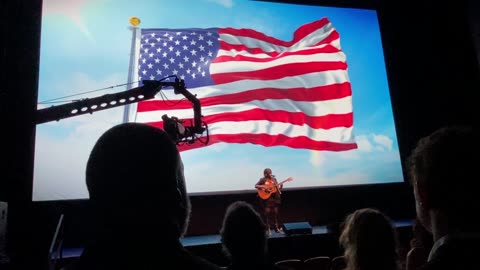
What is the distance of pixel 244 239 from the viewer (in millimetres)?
2199

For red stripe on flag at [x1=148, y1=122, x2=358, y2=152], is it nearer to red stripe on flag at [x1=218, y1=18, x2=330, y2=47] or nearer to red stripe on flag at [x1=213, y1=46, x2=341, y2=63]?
red stripe on flag at [x1=213, y1=46, x2=341, y2=63]

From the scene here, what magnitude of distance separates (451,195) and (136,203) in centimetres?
87

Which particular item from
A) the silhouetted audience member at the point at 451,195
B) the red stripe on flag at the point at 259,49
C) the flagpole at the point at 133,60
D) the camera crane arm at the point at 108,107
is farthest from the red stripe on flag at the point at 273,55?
the silhouetted audience member at the point at 451,195

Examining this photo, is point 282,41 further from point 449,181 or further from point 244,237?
point 449,181

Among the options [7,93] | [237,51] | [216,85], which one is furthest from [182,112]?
[7,93]

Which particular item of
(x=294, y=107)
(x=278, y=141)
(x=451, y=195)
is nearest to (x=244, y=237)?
(x=451, y=195)

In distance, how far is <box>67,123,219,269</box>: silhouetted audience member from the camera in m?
0.74

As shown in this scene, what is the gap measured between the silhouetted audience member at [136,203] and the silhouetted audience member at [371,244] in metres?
1.27

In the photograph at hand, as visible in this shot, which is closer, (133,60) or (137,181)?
(137,181)

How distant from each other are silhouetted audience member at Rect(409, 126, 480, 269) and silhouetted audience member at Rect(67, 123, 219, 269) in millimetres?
657

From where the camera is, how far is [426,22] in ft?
23.4

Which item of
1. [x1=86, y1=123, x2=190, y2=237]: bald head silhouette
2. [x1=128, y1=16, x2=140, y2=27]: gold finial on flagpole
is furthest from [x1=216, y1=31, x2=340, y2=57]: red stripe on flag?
[x1=86, y1=123, x2=190, y2=237]: bald head silhouette

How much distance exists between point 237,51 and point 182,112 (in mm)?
1523

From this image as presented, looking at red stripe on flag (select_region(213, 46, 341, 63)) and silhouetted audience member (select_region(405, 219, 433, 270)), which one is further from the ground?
red stripe on flag (select_region(213, 46, 341, 63))
